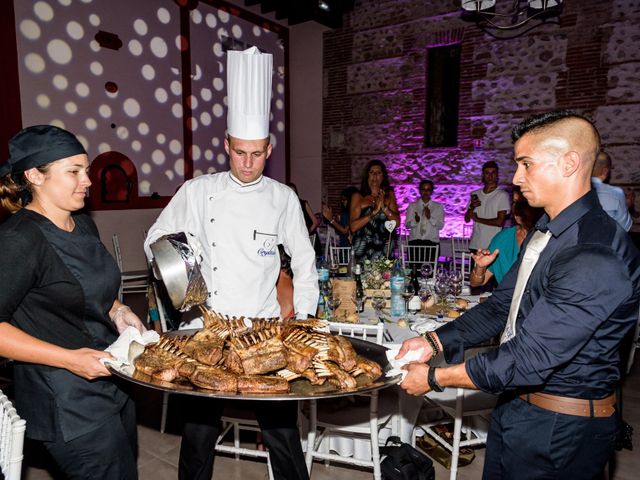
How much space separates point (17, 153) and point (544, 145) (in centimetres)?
166

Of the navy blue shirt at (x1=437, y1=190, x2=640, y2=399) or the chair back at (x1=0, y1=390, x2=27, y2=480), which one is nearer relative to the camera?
the chair back at (x1=0, y1=390, x2=27, y2=480)

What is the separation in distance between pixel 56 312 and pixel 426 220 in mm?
5857

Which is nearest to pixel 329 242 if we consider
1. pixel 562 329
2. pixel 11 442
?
pixel 562 329

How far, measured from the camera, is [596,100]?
686cm

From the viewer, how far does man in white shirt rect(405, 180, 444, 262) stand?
6770mm

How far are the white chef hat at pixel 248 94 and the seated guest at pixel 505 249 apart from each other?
5.82 feet

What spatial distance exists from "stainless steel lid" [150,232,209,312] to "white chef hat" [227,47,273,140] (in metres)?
0.68

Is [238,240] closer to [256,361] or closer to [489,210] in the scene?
[256,361]

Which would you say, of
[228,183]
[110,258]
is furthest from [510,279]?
[110,258]

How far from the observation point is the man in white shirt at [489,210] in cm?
604

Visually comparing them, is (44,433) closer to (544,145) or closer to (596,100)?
(544,145)

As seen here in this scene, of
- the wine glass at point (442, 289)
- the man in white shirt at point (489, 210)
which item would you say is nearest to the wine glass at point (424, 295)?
the wine glass at point (442, 289)

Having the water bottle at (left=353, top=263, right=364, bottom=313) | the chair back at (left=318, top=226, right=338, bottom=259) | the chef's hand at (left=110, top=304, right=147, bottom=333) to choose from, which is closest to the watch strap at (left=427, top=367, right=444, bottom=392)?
the chef's hand at (left=110, top=304, right=147, bottom=333)

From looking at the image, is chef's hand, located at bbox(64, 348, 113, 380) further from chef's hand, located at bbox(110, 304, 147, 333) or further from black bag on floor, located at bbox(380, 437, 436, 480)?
black bag on floor, located at bbox(380, 437, 436, 480)
